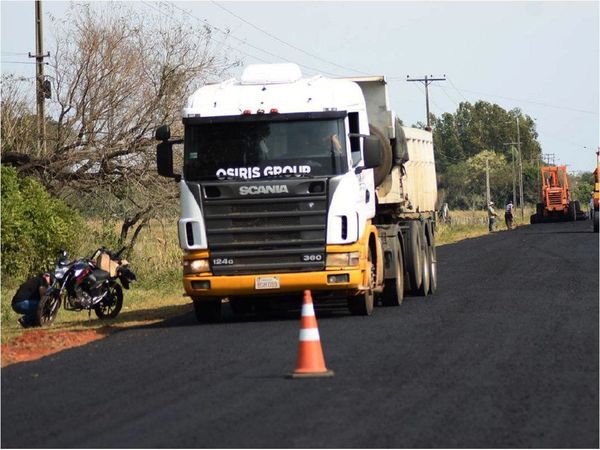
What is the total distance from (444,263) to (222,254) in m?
17.7

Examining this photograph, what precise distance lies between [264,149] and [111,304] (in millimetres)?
4620

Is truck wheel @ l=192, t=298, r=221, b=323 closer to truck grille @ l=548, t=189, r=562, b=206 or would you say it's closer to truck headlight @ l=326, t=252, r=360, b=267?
truck headlight @ l=326, t=252, r=360, b=267

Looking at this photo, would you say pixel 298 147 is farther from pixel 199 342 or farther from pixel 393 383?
pixel 393 383

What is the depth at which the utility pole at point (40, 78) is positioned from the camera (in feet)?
108

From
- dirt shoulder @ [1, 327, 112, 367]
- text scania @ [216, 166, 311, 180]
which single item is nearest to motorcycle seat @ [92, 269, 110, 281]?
dirt shoulder @ [1, 327, 112, 367]

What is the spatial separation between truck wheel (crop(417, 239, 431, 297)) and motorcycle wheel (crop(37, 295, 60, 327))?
643cm

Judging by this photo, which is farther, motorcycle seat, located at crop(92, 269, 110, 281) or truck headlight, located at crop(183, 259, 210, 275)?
motorcycle seat, located at crop(92, 269, 110, 281)

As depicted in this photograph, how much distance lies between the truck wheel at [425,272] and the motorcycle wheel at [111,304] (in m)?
5.30

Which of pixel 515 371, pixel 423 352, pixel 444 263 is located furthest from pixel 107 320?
pixel 444 263

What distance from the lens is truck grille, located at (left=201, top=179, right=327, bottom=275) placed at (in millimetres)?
17891

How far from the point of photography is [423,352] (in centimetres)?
1413

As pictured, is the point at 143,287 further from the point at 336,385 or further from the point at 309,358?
the point at 336,385

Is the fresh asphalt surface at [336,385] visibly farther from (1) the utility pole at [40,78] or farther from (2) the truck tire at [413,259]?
(1) the utility pole at [40,78]

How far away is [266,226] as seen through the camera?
18.0 metres
